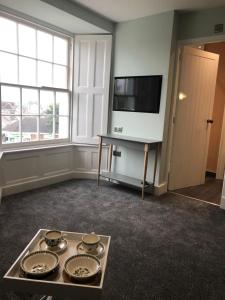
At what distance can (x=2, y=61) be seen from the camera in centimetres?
317

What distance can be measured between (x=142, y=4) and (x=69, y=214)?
9.07 ft

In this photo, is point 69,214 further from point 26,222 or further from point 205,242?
point 205,242

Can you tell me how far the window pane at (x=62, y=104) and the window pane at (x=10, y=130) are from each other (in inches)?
29.3

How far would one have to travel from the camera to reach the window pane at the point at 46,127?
12.4 ft

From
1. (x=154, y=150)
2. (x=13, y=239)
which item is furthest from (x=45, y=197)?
(x=154, y=150)

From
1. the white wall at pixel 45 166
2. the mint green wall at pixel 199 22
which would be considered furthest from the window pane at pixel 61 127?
the mint green wall at pixel 199 22

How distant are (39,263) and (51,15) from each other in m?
3.15

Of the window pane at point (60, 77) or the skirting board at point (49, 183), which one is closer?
the skirting board at point (49, 183)

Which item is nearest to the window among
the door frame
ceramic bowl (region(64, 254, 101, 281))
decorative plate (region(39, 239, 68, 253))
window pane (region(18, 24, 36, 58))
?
window pane (region(18, 24, 36, 58))

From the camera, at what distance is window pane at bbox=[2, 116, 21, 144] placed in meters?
3.32

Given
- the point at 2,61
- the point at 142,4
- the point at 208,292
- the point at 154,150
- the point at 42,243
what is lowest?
the point at 208,292

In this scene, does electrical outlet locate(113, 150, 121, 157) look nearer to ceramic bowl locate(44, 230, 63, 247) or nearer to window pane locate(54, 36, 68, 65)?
window pane locate(54, 36, 68, 65)

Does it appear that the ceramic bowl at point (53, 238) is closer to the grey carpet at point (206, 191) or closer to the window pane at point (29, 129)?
the window pane at point (29, 129)

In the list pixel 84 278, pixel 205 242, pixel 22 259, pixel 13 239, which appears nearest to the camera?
pixel 84 278
